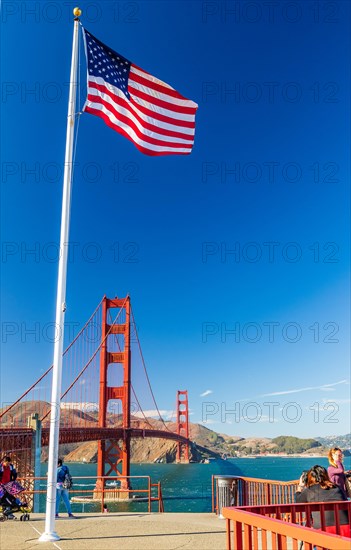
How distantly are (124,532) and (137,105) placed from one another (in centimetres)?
741

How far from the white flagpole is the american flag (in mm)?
408

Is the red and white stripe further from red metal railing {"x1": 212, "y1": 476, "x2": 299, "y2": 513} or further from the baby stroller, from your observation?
the baby stroller

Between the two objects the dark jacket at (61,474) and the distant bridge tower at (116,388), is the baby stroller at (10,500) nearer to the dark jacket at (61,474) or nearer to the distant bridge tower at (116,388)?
the dark jacket at (61,474)

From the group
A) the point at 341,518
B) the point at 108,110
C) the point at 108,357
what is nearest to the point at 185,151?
the point at 108,110

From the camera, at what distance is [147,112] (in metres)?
9.51

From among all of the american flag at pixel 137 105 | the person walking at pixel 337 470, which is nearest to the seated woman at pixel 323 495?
the person walking at pixel 337 470

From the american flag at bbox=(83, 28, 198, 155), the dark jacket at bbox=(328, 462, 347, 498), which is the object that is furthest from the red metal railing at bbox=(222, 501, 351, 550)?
the american flag at bbox=(83, 28, 198, 155)

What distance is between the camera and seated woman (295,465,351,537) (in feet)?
16.7

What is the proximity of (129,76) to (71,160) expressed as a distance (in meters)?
1.88

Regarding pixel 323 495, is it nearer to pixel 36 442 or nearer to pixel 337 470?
pixel 337 470

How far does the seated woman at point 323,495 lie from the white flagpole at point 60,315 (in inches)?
163

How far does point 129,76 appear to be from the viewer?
372 inches

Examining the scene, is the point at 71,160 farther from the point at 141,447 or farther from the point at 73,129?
the point at 141,447

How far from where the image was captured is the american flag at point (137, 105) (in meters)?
9.09
